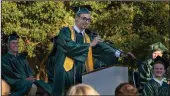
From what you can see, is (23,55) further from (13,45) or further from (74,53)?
(74,53)

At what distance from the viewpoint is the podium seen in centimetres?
601

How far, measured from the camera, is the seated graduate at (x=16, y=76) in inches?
265

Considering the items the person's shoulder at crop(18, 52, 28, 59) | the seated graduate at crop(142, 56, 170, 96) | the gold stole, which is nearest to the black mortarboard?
the seated graduate at crop(142, 56, 170, 96)

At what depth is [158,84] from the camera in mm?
6633

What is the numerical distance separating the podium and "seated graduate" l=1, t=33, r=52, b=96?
2.71 feet

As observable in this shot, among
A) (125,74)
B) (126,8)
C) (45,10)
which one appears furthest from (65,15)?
(125,74)

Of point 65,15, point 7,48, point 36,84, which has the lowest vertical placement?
point 36,84

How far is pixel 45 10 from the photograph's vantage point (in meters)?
7.90

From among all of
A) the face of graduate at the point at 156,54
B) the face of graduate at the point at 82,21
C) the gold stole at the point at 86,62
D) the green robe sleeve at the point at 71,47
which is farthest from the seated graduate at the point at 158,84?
the face of graduate at the point at 82,21

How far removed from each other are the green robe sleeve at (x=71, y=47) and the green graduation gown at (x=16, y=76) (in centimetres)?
56

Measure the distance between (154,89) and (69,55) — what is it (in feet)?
3.84

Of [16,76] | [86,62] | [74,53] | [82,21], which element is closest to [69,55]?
[74,53]

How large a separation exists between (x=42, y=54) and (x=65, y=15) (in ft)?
2.15

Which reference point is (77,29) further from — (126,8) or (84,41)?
(126,8)
